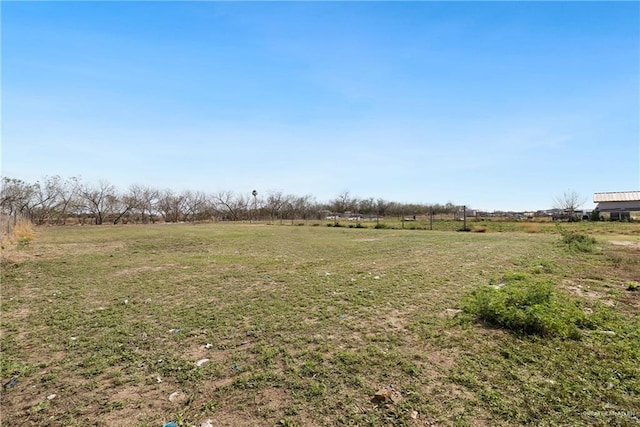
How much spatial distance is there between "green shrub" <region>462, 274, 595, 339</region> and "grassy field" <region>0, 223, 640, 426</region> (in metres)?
0.05

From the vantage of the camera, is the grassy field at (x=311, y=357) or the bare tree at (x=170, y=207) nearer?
the grassy field at (x=311, y=357)

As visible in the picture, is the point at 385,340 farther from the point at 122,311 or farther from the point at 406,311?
the point at 122,311

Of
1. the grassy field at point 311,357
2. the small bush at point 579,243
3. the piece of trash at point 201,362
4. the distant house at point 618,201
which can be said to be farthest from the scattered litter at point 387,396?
the distant house at point 618,201

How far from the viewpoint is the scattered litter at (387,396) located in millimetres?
2092

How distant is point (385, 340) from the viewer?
3.11 meters

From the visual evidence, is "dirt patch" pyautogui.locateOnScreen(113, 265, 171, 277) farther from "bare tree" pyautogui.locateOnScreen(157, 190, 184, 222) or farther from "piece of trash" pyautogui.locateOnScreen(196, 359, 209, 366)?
"bare tree" pyautogui.locateOnScreen(157, 190, 184, 222)

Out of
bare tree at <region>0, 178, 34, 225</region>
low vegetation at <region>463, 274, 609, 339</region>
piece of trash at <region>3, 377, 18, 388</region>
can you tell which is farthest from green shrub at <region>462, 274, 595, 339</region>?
bare tree at <region>0, 178, 34, 225</region>

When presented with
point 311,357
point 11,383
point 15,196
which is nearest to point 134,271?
point 11,383

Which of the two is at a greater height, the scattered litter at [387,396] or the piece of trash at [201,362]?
the scattered litter at [387,396]

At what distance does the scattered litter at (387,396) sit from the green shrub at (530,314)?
1833 mm

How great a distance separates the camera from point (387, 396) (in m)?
2.12

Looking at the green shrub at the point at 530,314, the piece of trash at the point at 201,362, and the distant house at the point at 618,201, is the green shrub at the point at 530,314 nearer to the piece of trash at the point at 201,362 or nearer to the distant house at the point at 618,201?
the piece of trash at the point at 201,362

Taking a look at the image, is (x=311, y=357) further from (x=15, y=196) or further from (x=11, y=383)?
(x=15, y=196)

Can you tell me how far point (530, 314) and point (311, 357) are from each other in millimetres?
2395
